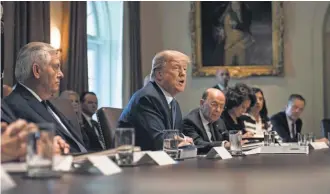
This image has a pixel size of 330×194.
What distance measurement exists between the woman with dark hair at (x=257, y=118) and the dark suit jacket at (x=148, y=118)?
1.98 metres

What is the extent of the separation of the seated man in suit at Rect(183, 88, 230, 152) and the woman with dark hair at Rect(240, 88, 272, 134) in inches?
33.8

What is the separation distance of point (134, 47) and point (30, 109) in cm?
657

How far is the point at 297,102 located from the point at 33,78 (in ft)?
14.9

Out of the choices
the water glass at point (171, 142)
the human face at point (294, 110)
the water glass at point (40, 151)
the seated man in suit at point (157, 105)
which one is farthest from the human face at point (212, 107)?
the water glass at point (40, 151)

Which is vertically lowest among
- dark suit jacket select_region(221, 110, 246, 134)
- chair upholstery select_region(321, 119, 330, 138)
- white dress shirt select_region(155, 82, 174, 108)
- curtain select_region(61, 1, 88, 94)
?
chair upholstery select_region(321, 119, 330, 138)

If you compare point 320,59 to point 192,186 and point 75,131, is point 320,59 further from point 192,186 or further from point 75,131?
point 192,186

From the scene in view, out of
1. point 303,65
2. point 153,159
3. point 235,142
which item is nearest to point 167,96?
point 235,142

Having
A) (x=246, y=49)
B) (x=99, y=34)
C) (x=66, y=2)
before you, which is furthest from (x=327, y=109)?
(x=66, y=2)

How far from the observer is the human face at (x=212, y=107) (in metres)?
4.55

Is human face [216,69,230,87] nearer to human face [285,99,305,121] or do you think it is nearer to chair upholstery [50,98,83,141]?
human face [285,99,305,121]

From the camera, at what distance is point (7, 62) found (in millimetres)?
6371

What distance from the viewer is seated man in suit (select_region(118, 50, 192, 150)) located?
3508 millimetres

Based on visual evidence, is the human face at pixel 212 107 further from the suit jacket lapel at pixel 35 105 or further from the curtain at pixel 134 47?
the curtain at pixel 134 47

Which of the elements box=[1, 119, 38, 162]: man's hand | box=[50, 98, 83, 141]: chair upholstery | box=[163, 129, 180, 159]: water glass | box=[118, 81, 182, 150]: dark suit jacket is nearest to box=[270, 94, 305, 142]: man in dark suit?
box=[118, 81, 182, 150]: dark suit jacket
